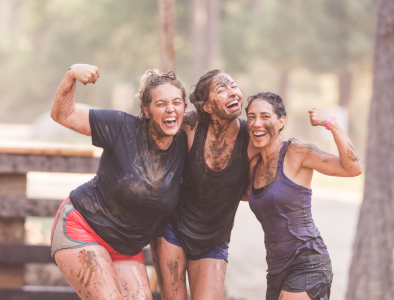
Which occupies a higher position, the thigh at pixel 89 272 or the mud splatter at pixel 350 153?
the mud splatter at pixel 350 153

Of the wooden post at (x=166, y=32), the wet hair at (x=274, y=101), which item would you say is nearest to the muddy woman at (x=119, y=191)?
the wet hair at (x=274, y=101)

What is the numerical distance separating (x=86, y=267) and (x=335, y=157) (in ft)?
5.69

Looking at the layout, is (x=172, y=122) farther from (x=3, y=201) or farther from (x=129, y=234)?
(x=3, y=201)

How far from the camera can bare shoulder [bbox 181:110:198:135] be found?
346 centimetres

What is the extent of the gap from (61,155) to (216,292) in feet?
7.60

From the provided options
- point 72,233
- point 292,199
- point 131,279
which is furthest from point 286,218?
point 72,233

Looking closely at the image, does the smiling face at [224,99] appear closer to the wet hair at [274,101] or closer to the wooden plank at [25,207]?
the wet hair at [274,101]

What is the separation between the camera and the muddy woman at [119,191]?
303 centimetres

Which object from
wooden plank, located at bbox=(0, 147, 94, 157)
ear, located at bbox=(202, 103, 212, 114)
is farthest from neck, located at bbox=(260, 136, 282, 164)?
wooden plank, located at bbox=(0, 147, 94, 157)

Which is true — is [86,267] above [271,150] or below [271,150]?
below

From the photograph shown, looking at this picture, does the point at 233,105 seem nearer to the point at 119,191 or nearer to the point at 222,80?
the point at 222,80

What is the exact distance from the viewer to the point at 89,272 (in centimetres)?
300

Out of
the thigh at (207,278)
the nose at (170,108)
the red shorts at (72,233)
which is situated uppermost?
the nose at (170,108)

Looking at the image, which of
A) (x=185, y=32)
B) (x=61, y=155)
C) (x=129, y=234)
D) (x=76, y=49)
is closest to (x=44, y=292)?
(x=61, y=155)
